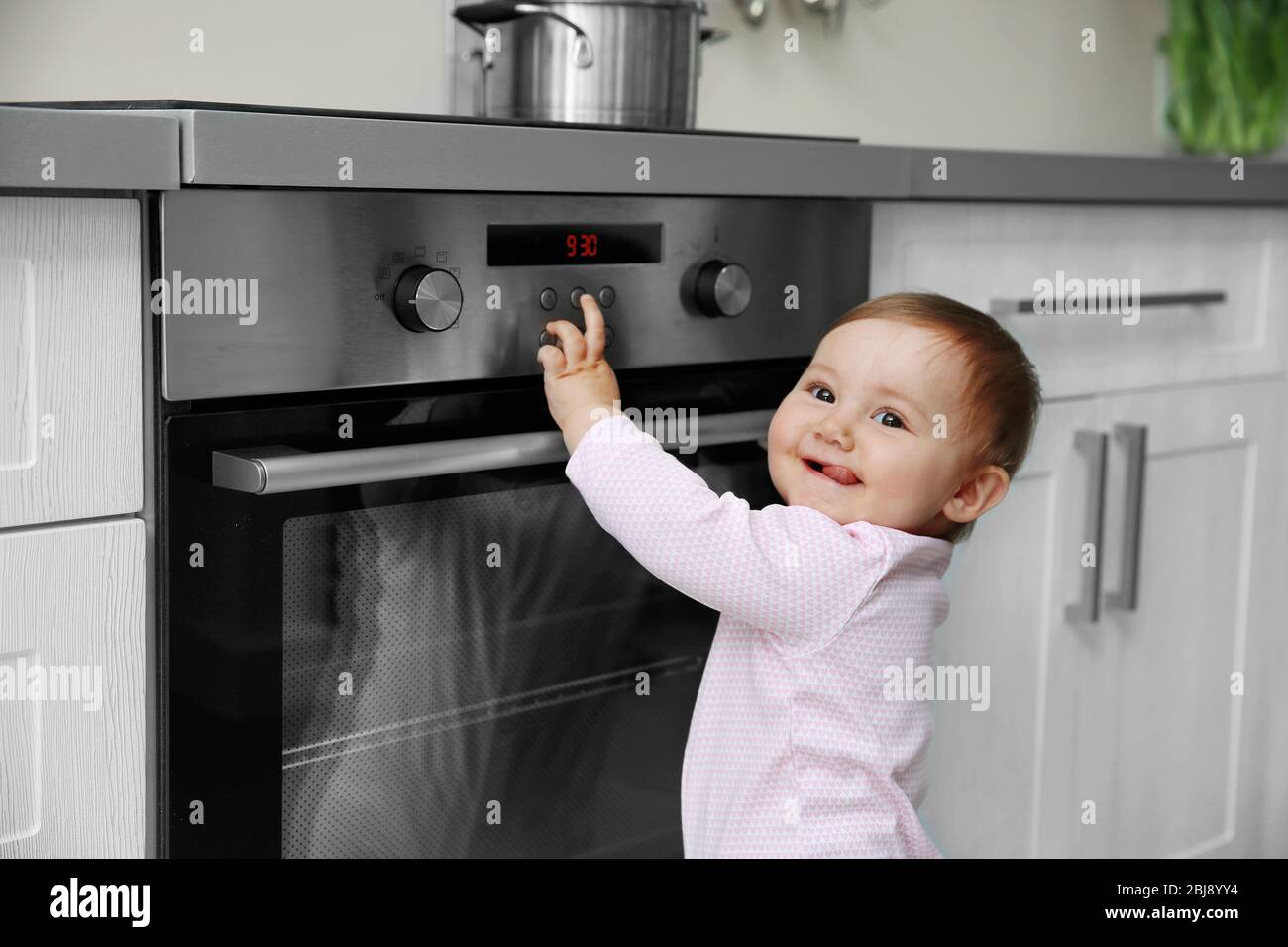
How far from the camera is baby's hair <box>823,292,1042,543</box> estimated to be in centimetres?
108

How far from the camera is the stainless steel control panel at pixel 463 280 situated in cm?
87

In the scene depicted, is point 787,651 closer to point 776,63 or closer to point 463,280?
point 463,280

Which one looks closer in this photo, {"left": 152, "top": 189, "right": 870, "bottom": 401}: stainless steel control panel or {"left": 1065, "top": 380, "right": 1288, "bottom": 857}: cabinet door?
{"left": 152, "top": 189, "right": 870, "bottom": 401}: stainless steel control panel

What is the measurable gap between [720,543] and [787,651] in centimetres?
12

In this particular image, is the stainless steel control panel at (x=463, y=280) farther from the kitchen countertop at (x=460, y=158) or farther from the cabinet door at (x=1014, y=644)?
the cabinet door at (x=1014, y=644)

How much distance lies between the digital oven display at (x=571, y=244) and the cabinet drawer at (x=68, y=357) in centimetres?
25

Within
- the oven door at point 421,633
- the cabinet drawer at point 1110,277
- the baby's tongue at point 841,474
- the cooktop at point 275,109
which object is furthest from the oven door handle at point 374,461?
the cabinet drawer at point 1110,277

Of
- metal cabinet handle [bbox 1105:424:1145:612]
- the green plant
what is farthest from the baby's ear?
the green plant

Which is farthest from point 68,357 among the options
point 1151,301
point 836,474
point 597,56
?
point 1151,301

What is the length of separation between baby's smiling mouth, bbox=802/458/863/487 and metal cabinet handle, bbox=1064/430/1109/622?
0.50 metres

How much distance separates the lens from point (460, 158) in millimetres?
947

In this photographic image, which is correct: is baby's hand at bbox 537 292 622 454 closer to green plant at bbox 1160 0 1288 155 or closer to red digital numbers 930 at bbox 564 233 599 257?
red digital numbers 930 at bbox 564 233 599 257

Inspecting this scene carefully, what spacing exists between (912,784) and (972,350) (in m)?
0.35

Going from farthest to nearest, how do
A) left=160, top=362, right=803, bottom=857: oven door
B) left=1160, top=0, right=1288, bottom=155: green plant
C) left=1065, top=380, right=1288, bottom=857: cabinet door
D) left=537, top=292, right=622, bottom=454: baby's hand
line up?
left=1160, top=0, right=1288, bottom=155: green plant → left=1065, top=380, right=1288, bottom=857: cabinet door → left=537, top=292, right=622, bottom=454: baby's hand → left=160, top=362, right=803, bottom=857: oven door
